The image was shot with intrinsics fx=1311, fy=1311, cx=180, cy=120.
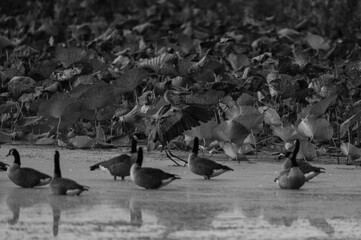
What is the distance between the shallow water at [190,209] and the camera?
8.02 m

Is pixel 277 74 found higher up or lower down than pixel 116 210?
higher up

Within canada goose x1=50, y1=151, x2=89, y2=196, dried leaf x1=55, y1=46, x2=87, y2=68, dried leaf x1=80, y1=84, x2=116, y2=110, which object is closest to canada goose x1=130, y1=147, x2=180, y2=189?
canada goose x1=50, y1=151, x2=89, y2=196

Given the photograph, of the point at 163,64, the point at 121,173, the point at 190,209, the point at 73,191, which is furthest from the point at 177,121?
the point at 163,64

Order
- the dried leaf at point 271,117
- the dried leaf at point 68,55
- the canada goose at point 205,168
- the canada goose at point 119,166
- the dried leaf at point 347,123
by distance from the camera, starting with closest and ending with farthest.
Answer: the canada goose at point 119,166, the canada goose at point 205,168, the dried leaf at point 347,123, the dried leaf at point 271,117, the dried leaf at point 68,55

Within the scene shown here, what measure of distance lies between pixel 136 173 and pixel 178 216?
4.94ft

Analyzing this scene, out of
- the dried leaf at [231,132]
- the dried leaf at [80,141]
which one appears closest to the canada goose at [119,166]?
the dried leaf at [231,132]

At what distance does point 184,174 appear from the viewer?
37.4 ft

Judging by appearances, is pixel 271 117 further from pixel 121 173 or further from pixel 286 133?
pixel 121 173

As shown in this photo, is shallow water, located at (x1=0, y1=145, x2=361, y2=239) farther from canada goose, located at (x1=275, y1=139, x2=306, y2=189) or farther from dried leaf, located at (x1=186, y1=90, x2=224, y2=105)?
dried leaf, located at (x1=186, y1=90, x2=224, y2=105)

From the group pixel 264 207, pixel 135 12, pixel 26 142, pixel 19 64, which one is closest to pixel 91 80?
pixel 26 142

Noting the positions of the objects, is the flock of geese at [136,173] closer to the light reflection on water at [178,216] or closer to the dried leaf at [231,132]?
the light reflection on water at [178,216]

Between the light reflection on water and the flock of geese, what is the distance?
0.31ft

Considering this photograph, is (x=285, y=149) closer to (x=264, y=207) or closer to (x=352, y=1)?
(x=264, y=207)

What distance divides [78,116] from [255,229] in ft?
18.9
